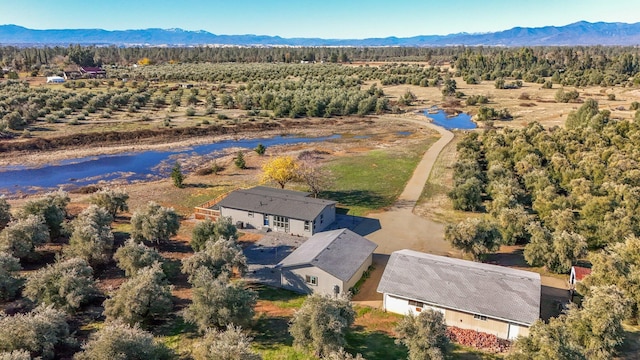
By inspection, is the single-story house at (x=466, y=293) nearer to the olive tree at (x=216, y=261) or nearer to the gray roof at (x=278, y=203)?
the olive tree at (x=216, y=261)

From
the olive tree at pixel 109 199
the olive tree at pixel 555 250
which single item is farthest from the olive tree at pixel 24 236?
the olive tree at pixel 555 250

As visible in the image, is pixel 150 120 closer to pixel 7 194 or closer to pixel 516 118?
pixel 7 194

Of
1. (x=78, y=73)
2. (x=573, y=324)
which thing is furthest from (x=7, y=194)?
(x=78, y=73)

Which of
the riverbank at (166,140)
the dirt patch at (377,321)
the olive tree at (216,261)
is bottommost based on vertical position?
the dirt patch at (377,321)

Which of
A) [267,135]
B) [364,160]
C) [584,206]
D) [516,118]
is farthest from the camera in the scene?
[516,118]

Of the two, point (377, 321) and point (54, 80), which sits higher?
point (54, 80)

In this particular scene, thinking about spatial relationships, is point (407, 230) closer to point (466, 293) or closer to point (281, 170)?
point (466, 293)

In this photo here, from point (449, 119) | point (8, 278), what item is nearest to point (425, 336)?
point (8, 278)
